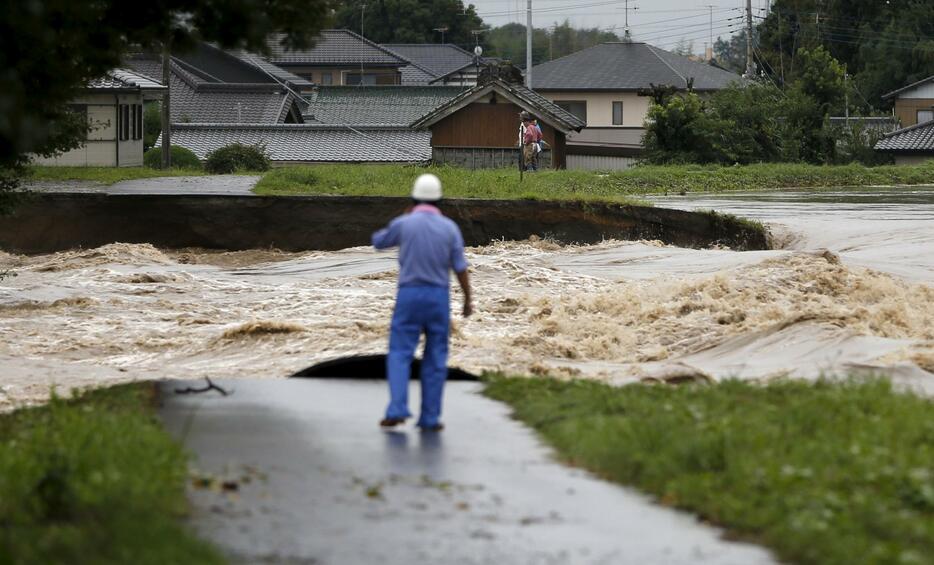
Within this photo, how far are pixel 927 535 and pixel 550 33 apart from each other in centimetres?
13494

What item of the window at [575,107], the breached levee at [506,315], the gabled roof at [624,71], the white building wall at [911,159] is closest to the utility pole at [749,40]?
the gabled roof at [624,71]

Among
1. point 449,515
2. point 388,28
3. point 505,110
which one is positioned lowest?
point 449,515

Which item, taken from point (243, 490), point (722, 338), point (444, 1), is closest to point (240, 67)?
point (444, 1)

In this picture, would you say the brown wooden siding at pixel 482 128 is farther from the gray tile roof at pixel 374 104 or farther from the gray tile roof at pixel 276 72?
the gray tile roof at pixel 276 72

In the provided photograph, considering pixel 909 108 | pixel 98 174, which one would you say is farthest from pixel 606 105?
pixel 98 174

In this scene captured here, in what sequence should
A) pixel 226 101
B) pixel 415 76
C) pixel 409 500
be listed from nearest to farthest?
pixel 409 500
pixel 226 101
pixel 415 76

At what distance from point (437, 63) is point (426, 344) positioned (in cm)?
8520

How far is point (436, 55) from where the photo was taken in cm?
9375

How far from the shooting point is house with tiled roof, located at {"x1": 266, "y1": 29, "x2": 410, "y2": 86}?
8312 centimetres

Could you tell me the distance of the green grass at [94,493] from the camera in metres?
5.67

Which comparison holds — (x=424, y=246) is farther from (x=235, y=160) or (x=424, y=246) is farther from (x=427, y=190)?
(x=235, y=160)

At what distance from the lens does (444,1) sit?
9912 cm

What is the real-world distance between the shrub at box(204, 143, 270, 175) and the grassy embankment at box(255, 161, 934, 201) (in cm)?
512

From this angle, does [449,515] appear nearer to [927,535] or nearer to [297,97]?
[927,535]
